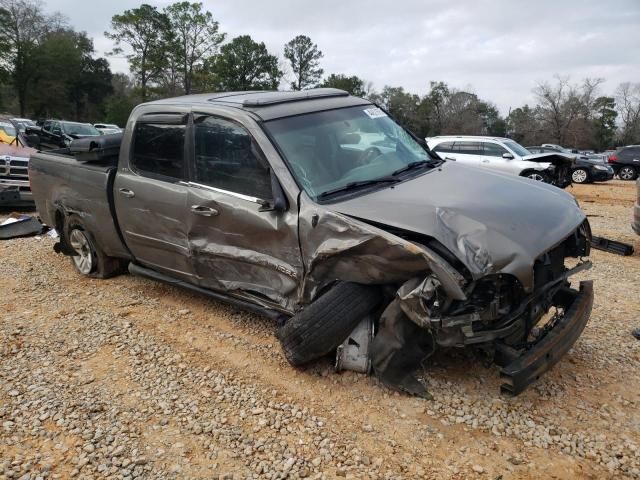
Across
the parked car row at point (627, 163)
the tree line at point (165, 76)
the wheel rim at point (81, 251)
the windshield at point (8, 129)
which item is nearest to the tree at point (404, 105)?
the tree line at point (165, 76)

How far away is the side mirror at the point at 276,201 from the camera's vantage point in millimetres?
3465

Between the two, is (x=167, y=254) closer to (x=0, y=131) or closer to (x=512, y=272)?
(x=512, y=272)

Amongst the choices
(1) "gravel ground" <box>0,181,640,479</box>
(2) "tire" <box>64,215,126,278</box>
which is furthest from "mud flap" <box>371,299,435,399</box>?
(2) "tire" <box>64,215,126,278</box>

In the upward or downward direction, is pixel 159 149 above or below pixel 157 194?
above

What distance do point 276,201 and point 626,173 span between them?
76.1ft

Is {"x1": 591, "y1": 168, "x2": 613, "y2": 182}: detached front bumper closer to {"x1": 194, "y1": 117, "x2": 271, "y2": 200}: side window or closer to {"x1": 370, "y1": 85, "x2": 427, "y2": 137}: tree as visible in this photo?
{"x1": 194, "y1": 117, "x2": 271, "y2": 200}: side window

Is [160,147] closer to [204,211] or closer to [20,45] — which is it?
[204,211]

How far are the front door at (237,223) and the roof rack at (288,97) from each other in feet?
0.86

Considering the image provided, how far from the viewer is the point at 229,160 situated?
3908 mm

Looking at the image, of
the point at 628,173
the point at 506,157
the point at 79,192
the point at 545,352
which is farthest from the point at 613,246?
the point at 628,173

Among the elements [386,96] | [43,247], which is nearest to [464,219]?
[43,247]

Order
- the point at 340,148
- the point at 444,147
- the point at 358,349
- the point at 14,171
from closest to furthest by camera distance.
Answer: the point at 358,349
the point at 340,148
the point at 14,171
the point at 444,147

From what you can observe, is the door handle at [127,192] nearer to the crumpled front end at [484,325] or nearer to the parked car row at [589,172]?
the crumpled front end at [484,325]

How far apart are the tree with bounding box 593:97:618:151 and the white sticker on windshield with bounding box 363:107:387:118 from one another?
71136 mm
